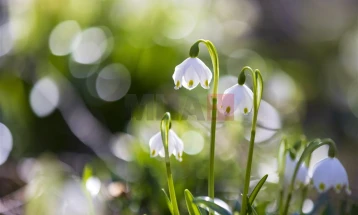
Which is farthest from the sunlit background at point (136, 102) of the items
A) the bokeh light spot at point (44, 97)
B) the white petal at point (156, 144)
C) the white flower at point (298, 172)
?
the white petal at point (156, 144)

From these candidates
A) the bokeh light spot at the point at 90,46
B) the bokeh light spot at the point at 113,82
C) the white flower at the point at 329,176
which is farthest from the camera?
the bokeh light spot at the point at 90,46

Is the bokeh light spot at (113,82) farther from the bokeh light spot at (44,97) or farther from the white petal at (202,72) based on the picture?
the white petal at (202,72)

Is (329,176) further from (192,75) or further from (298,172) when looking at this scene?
(192,75)

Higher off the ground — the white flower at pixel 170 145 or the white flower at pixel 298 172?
the white flower at pixel 170 145

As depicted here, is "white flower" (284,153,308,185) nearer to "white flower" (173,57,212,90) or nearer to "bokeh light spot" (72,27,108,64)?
"white flower" (173,57,212,90)

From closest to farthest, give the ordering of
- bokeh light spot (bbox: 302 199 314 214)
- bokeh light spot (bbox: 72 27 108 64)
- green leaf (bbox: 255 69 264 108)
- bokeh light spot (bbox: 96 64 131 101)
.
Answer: green leaf (bbox: 255 69 264 108) < bokeh light spot (bbox: 302 199 314 214) < bokeh light spot (bbox: 96 64 131 101) < bokeh light spot (bbox: 72 27 108 64)

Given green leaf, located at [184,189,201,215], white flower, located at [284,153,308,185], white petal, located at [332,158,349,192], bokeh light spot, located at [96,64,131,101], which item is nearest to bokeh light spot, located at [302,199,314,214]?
white flower, located at [284,153,308,185]
